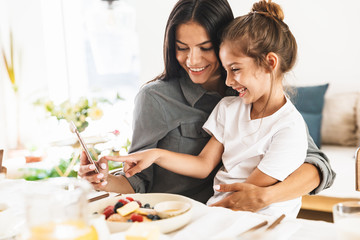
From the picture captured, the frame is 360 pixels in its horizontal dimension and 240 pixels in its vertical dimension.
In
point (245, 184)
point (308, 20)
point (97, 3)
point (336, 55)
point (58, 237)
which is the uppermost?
point (97, 3)

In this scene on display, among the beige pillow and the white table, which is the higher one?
the white table

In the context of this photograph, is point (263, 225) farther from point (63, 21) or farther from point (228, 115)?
point (63, 21)

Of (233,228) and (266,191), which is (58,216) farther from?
(266,191)

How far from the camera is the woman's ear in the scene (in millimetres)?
1405

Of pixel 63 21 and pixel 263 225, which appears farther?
pixel 63 21

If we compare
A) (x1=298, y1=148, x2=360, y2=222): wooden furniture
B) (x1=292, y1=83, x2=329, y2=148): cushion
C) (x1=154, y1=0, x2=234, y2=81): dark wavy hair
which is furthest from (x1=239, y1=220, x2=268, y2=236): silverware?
(x1=292, y1=83, x2=329, y2=148): cushion

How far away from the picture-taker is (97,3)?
4.74m

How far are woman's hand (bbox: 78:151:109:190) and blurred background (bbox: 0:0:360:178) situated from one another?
225 centimetres

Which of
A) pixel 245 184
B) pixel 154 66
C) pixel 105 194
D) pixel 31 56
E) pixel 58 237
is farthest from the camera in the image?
pixel 31 56

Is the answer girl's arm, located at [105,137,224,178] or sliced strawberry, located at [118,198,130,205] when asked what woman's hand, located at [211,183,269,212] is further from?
sliced strawberry, located at [118,198,130,205]

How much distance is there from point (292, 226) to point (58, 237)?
21.3 inches

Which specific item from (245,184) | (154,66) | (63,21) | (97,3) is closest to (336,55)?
(154,66)

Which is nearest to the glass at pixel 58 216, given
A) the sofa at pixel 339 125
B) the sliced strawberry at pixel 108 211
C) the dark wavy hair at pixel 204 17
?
the sliced strawberry at pixel 108 211

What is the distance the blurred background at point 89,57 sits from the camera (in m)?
3.51
